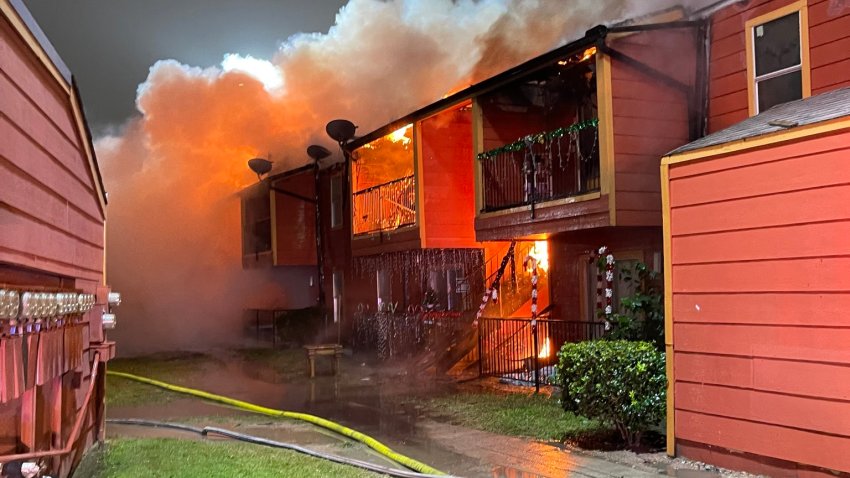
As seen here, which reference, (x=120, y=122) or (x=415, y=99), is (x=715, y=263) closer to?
(x=415, y=99)

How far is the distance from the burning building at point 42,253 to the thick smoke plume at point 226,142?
14.3 metres

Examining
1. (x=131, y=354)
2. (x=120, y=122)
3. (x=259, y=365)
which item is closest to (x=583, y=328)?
(x=259, y=365)

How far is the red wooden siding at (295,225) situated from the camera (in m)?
23.3

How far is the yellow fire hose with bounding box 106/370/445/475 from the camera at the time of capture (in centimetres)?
685

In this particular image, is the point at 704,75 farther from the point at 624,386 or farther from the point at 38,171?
the point at 38,171

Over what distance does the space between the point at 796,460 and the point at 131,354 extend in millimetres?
19926

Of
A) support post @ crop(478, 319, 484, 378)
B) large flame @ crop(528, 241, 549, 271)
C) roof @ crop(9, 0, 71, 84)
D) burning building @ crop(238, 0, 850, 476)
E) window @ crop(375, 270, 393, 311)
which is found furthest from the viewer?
window @ crop(375, 270, 393, 311)

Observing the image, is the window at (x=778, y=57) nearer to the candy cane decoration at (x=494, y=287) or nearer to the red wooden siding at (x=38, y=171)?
the candy cane decoration at (x=494, y=287)

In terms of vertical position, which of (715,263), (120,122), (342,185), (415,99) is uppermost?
(120,122)

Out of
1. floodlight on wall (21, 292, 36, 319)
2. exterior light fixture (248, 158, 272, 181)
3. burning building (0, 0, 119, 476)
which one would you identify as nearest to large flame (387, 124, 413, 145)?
exterior light fixture (248, 158, 272, 181)

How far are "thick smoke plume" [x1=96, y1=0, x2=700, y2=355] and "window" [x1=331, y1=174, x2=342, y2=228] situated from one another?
6.94 feet

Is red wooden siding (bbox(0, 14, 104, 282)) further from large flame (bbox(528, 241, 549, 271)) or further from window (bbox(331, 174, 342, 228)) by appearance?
window (bbox(331, 174, 342, 228))

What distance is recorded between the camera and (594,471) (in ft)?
21.7

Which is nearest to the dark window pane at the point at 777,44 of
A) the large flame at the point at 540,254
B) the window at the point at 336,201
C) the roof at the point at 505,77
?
the roof at the point at 505,77
